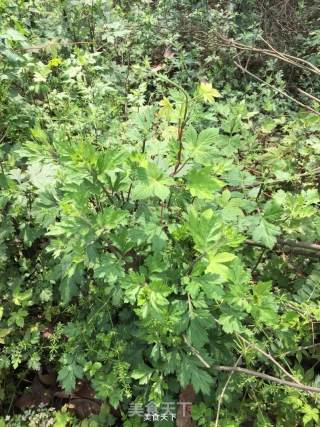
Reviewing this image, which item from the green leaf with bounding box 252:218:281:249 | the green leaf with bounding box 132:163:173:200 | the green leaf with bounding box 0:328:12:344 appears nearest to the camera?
the green leaf with bounding box 132:163:173:200

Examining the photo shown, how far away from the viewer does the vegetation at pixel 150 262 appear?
1743 millimetres

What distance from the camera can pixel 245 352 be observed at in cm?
199

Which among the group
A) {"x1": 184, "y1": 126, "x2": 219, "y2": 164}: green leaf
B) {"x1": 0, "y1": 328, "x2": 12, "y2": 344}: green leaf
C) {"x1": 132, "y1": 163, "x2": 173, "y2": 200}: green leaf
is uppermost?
{"x1": 184, "y1": 126, "x2": 219, "y2": 164}: green leaf

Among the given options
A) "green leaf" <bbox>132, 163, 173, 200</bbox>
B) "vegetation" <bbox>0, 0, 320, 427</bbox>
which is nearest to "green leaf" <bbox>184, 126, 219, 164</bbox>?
"vegetation" <bbox>0, 0, 320, 427</bbox>

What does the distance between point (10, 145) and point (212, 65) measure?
1.92 meters

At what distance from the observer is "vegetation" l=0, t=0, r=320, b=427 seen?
1743 mm

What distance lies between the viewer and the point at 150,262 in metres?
1.78

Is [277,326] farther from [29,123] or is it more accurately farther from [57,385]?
[29,123]
